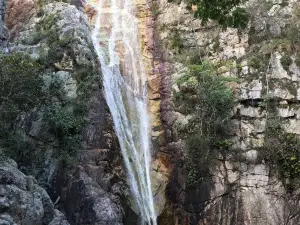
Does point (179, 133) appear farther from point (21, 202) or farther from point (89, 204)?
point (21, 202)

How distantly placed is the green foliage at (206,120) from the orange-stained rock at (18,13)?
25.2 feet

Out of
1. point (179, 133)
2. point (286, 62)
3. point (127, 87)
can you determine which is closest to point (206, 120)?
point (179, 133)

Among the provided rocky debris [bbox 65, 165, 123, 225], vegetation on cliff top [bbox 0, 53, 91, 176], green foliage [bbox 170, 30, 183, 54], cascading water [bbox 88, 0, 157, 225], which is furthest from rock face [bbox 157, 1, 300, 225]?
vegetation on cliff top [bbox 0, 53, 91, 176]

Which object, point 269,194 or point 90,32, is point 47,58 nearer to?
point 90,32

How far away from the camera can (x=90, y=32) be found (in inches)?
712

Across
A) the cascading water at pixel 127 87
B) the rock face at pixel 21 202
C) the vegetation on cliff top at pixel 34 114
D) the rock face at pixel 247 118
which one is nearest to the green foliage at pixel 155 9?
the cascading water at pixel 127 87

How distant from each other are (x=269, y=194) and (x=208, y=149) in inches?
93.8

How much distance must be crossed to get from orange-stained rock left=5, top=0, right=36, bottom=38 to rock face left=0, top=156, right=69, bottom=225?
948cm

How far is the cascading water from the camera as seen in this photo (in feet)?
44.3

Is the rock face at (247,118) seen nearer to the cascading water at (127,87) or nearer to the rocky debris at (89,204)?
the cascading water at (127,87)

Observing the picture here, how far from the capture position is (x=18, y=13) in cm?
1817

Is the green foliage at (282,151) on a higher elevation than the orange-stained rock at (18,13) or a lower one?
lower

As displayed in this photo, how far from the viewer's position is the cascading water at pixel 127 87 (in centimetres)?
1352

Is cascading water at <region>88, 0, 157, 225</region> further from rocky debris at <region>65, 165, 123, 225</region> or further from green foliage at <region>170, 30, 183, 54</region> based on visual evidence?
green foliage at <region>170, 30, 183, 54</region>
